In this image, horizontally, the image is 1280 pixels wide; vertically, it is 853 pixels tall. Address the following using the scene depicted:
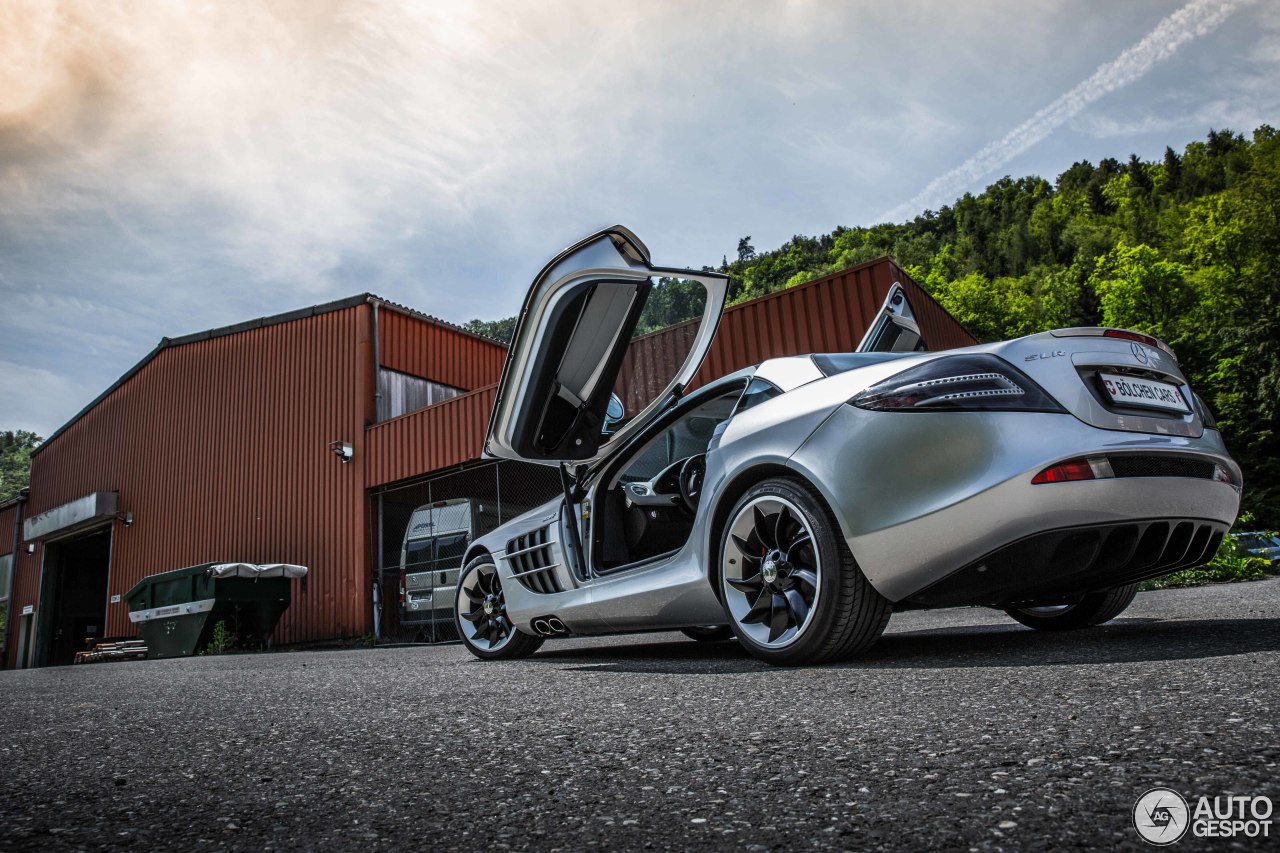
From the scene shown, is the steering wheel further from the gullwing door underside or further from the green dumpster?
the green dumpster

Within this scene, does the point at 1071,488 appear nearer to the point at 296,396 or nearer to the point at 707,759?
the point at 707,759

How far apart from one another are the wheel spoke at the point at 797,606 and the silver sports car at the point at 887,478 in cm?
1

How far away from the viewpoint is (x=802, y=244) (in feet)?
262

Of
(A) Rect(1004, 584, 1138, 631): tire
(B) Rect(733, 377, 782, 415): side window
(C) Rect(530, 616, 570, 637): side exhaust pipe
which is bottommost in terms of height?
(A) Rect(1004, 584, 1138, 631): tire

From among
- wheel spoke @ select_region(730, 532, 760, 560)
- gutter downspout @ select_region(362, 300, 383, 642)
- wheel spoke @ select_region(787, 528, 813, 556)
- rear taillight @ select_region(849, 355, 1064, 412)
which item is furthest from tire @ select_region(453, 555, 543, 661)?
gutter downspout @ select_region(362, 300, 383, 642)

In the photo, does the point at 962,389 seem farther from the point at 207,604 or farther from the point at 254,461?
the point at 254,461

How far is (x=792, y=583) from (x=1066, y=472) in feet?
3.52

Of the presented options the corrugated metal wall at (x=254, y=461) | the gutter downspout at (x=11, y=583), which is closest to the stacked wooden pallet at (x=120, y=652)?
the corrugated metal wall at (x=254, y=461)

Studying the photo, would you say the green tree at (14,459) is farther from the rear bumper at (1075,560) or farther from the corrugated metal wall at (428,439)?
the rear bumper at (1075,560)

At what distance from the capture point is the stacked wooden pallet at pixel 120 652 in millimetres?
14969

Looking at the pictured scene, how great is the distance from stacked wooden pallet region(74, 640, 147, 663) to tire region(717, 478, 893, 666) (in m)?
15.3

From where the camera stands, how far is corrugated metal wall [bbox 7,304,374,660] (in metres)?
15.9

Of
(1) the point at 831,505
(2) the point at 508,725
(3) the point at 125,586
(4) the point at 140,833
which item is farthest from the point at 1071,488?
(3) the point at 125,586

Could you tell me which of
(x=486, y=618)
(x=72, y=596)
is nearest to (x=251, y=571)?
(x=486, y=618)
